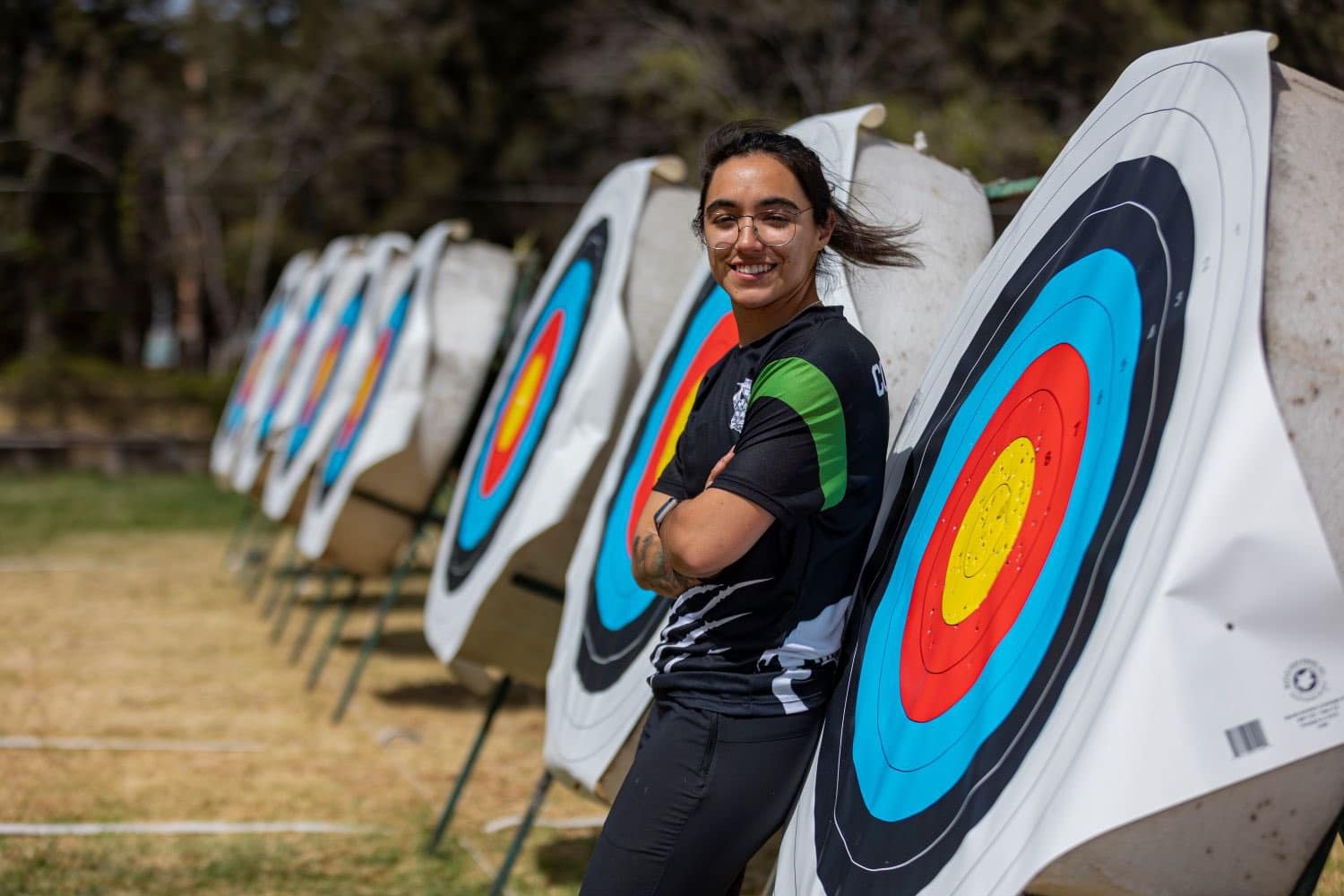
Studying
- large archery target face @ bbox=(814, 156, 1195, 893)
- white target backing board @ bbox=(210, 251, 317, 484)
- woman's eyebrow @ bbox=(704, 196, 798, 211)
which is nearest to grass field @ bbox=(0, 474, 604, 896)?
white target backing board @ bbox=(210, 251, 317, 484)

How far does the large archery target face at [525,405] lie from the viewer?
4.43 m

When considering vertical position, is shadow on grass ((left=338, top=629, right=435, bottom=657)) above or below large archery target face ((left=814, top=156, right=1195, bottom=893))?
below

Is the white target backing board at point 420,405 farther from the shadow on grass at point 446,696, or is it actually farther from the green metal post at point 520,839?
the green metal post at point 520,839

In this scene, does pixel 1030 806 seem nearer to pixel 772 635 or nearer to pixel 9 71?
pixel 772 635

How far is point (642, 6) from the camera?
22000 millimetres

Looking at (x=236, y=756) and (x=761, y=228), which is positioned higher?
(x=761, y=228)

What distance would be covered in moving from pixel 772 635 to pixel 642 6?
21055mm

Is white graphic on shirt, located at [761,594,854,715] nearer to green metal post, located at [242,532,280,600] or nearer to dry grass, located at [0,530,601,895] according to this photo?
dry grass, located at [0,530,601,895]

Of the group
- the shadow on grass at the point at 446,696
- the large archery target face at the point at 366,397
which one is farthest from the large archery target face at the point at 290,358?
the shadow on grass at the point at 446,696

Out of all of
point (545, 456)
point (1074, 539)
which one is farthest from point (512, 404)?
point (1074, 539)

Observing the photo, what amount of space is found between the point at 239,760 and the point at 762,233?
163 inches

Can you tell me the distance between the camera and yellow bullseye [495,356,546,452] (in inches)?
186

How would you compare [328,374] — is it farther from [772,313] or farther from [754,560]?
[754,560]

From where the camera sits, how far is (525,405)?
4.77 metres
